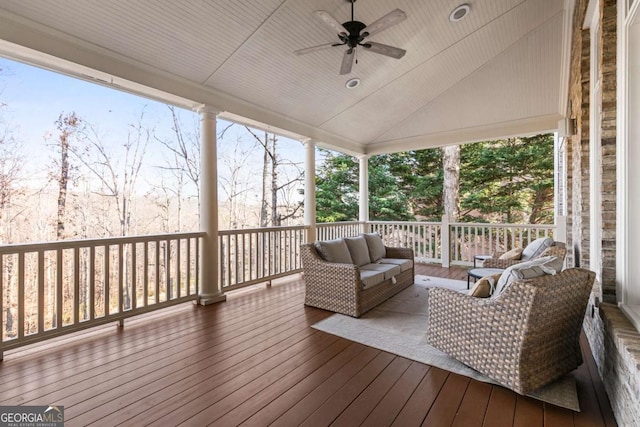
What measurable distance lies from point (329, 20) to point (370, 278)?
107 inches

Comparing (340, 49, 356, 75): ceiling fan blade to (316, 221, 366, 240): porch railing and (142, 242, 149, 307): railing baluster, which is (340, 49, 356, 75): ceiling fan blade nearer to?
(142, 242, 149, 307): railing baluster

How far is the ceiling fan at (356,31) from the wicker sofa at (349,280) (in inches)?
87.9

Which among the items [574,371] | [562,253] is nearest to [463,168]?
[562,253]

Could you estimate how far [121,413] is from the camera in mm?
1797

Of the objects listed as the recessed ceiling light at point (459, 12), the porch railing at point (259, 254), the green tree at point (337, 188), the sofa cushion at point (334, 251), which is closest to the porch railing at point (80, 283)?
the porch railing at point (259, 254)

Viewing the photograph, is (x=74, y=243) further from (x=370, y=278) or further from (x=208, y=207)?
(x=370, y=278)

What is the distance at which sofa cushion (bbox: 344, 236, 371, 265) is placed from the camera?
13.6 ft

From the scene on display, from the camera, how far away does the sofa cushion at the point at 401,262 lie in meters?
4.36

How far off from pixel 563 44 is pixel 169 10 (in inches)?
202

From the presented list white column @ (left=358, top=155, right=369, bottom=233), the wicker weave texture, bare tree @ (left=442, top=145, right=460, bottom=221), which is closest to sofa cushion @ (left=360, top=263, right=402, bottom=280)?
the wicker weave texture

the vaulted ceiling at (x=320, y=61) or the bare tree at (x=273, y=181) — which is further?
the bare tree at (x=273, y=181)

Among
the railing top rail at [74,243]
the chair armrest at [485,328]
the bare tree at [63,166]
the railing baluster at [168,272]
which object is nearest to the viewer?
the chair armrest at [485,328]

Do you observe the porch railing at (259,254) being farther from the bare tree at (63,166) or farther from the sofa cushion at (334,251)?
the bare tree at (63,166)

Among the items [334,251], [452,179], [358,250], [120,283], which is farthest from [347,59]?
[452,179]
